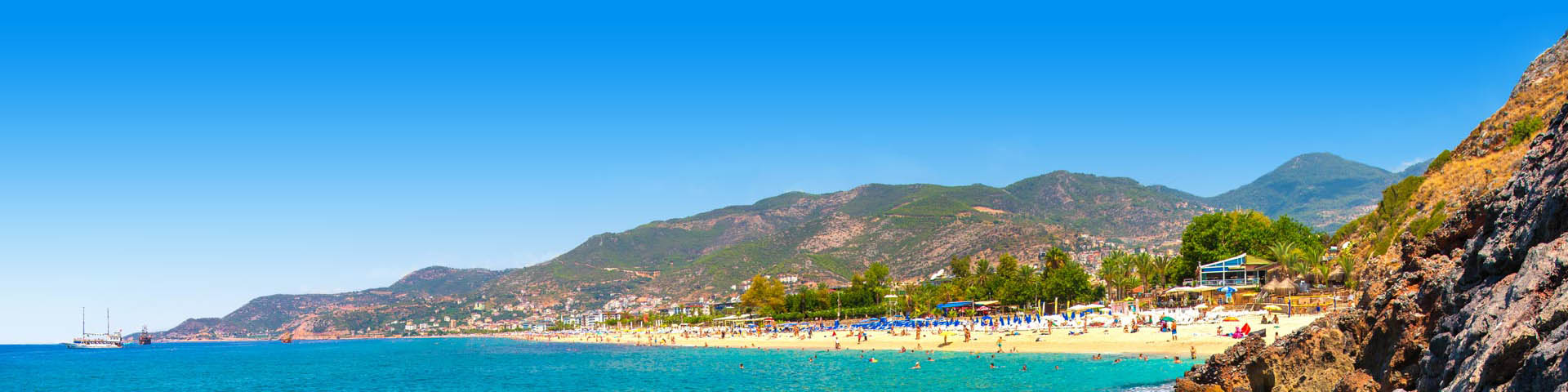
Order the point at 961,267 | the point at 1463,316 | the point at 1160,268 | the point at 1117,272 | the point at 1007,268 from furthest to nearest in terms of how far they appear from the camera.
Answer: the point at 961,267
the point at 1007,268
the point at 1117,272
the point at 1160,268
the point at 1463,316

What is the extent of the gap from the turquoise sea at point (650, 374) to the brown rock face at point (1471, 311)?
17208mm

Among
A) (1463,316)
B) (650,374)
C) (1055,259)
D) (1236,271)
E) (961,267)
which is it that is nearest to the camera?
(1463,316)

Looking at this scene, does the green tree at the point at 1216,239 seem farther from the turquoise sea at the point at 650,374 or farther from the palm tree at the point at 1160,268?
the turquoise sea at the point at 650,374

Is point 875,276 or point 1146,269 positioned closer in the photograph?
point 1146,269

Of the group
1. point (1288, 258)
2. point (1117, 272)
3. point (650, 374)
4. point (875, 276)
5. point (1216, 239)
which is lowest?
point (650, 374)

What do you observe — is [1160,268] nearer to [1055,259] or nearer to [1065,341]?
[1055,259]

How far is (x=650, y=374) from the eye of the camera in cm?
5306

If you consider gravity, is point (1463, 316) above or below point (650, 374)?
above

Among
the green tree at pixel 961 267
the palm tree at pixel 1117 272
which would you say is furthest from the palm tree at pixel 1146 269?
the green tree at pixel 961 267

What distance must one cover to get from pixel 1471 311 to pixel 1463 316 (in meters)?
0.23

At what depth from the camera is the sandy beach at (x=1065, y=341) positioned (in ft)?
144

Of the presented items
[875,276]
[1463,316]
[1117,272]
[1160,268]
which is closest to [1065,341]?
[1160,268]

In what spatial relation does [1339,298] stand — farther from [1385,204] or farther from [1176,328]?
[1385,204]

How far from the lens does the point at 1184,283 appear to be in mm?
78125
